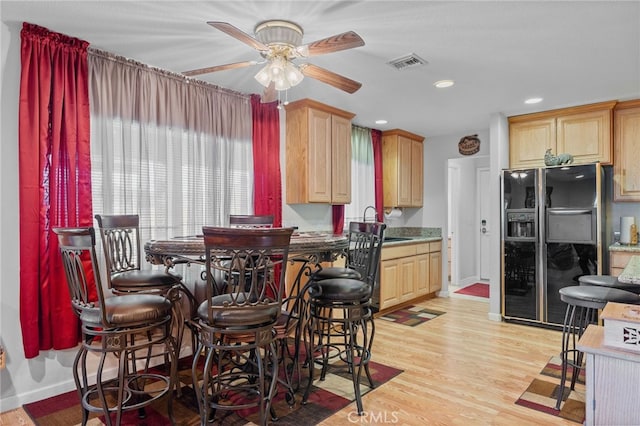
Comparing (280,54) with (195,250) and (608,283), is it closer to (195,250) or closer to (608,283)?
(195,250)

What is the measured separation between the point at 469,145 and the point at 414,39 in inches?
126

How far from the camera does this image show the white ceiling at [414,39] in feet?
7.07

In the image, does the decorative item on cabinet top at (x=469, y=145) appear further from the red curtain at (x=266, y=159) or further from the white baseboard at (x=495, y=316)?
the red curtain at (x=266, y=159)

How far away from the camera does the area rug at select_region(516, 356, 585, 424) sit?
235 cm

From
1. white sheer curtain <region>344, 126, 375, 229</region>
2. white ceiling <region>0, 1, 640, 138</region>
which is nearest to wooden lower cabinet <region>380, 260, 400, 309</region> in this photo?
white sheer curtain <region>344, 126, 375, 229</region>

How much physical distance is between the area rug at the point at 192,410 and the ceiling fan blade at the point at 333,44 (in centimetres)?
217

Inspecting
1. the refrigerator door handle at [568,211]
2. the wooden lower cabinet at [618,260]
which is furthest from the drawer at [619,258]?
the refrigerator door handle at [568,211]

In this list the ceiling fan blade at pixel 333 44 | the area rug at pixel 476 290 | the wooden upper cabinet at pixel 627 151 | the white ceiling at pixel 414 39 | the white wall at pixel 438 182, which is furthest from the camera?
the area rug at pixel 476 290

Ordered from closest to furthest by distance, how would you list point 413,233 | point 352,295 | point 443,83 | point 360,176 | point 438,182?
point 352,295 → point 443,83 → point 360,176 → point 438,182 → point 413,233

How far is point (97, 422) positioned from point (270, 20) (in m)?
2.61

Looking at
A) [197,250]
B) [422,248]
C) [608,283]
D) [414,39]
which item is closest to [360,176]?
[422,248]

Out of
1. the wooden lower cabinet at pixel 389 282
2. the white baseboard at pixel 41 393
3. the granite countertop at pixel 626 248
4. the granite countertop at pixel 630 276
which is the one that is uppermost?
the granite countertop at pixel 630 276

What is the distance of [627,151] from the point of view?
3904 millimetres

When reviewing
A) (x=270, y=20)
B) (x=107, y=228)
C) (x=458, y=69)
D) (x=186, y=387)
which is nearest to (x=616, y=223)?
(x=458, y=69)
